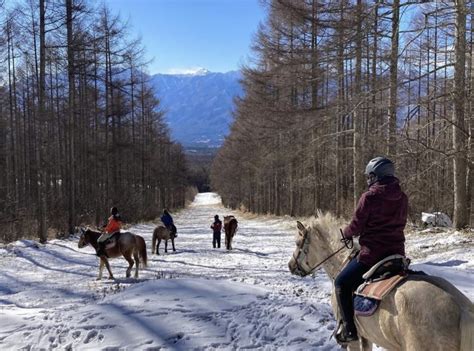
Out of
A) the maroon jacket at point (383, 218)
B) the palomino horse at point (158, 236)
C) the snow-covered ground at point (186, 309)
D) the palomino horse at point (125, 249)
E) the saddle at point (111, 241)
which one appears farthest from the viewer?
the palomino horse at point (158, 236)

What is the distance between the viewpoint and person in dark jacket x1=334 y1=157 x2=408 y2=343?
455 centimetres

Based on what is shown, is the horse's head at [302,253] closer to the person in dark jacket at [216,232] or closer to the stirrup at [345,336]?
the stirrup at [345,336]

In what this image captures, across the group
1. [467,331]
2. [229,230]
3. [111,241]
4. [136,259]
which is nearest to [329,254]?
[467,331]

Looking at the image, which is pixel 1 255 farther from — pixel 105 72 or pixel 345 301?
pixel 105 72

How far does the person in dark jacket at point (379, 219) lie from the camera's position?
4.55m

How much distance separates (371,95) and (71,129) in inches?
644

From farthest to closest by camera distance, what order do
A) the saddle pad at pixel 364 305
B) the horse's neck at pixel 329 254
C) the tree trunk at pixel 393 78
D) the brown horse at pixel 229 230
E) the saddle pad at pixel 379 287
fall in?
the brown horse at pixel 229 230, the tree trunk at pixel 393 78, the horse's neck at pixel 329 254, the saddle pad at pixel 364 305, the saddle pad at pixel 379 287

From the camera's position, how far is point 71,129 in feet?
77.4

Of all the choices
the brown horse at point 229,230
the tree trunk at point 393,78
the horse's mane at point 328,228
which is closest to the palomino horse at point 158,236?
the brown horse at point 229,230

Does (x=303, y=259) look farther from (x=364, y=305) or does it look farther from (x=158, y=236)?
(x=158, y=236)

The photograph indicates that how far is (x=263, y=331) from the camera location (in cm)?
→ 689

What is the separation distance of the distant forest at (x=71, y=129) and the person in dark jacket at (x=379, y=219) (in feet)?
57.6

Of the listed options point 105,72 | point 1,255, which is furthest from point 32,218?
point 105,72

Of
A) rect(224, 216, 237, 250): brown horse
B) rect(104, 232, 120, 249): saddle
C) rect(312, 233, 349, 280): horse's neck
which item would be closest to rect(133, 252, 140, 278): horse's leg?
rect(104, 232, 120, 249): saddle
